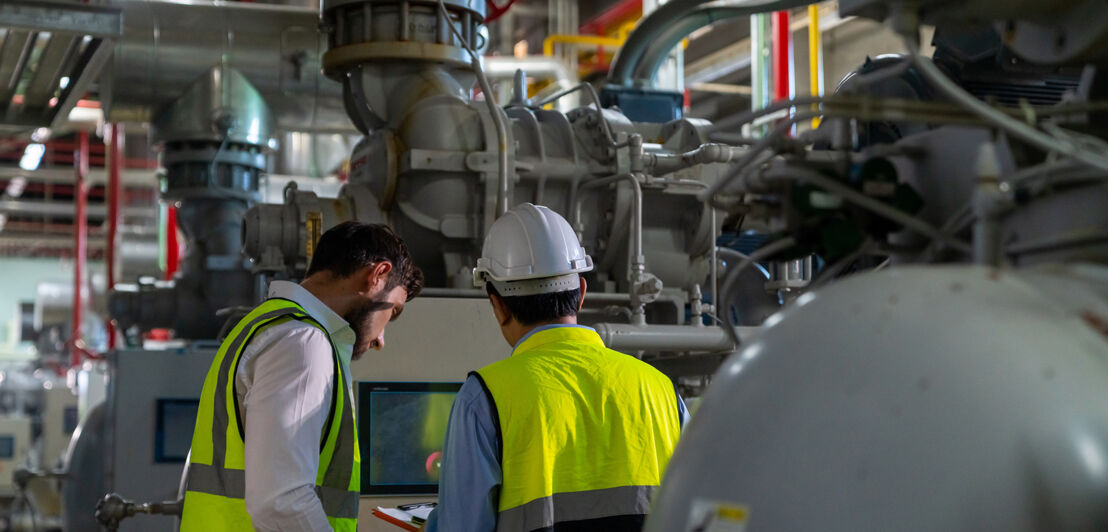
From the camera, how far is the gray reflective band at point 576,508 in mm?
1756

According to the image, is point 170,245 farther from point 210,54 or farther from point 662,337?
point 662,337

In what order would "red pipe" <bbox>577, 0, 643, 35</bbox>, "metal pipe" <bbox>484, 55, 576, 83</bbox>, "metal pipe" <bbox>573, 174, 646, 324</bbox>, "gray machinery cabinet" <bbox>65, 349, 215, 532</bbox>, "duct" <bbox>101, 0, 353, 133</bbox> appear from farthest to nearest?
"red pipe" <bbox>577, 0, 643, 35</bbox>, "metal pipe" <bbox>484, 55, 576, 83</bbox>, "duct" <bbox>101, 0, 353, 133</bbox>, "gray machinery cabinet" <bbox>65, 349, 215, 532</bbox>, "metal pipe" <bbox>573, 174, 646, 324</bbox>

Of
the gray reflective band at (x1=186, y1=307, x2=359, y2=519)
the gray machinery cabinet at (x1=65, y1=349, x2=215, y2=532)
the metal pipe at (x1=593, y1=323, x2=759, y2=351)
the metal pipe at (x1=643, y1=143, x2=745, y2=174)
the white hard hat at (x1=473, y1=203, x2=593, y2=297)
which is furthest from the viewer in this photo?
the gray machinery cabinet at (x1=65, y1=349, x2=215, y2=532)

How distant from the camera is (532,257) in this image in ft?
6.86

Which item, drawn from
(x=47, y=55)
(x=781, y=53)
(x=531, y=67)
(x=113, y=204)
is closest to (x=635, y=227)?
(x=47, y=55)

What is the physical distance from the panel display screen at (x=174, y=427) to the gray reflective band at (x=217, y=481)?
2.04 meters

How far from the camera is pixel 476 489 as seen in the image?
5.71ft

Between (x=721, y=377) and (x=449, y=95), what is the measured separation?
2485mm

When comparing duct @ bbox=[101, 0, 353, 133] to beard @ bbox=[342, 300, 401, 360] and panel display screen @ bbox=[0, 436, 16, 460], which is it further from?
panel display screen @ bbox=[0, 436, 16, 460]

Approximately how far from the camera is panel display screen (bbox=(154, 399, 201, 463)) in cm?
394

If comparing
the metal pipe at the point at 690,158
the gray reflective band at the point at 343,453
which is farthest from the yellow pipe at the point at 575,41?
the gray reflective band at the point at 343,453

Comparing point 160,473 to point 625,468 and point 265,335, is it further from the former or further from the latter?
point 625,468

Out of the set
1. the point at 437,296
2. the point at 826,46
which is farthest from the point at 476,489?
the point at 826,46

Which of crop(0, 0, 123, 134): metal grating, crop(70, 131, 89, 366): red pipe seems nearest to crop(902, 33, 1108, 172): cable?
crop(0, 0, 123, 134): metal grating
